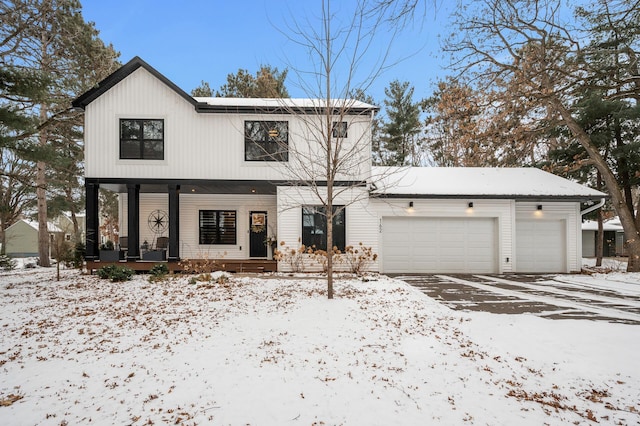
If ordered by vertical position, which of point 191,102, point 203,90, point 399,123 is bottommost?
point 191,102

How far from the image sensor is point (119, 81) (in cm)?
1125

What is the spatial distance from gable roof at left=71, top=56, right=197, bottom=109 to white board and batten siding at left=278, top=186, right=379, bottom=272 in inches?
190

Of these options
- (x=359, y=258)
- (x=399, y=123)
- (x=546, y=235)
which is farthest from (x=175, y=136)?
(x=399, y=123)

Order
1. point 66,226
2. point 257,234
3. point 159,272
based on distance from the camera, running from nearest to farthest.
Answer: point 159,272
point 257,234
point 66,226

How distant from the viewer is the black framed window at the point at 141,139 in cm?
1134

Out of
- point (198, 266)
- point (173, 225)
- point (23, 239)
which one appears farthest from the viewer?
point (23, 239)

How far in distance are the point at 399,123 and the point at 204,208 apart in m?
15.0

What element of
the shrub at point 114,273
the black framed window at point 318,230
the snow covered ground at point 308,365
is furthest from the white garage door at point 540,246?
the shrub at point 114,273

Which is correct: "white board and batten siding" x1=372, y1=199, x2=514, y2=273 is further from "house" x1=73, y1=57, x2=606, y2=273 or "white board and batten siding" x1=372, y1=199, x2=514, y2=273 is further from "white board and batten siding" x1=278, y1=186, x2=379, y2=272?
"white board and batten siding" x1=278, y1=186, x2=379, y2=272

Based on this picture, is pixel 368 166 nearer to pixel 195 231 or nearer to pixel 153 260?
pixel 195 231

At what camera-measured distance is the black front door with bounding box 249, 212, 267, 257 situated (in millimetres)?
13188

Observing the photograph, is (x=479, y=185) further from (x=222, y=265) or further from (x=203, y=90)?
(x=203, y=90)

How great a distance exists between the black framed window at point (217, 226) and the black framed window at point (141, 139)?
9.65 feet

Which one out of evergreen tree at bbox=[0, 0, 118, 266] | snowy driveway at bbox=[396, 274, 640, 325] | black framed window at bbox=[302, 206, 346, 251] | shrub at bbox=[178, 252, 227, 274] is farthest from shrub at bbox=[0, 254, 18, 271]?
snowy driveway at bbox=[396, 274, 640, 325]
